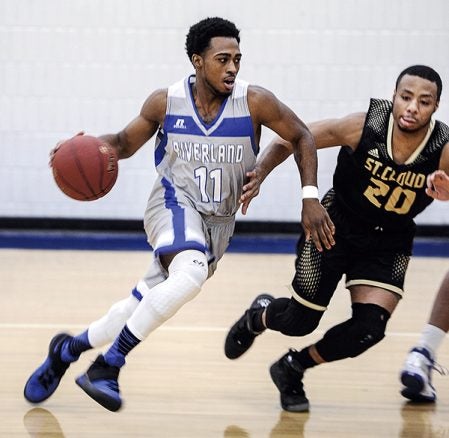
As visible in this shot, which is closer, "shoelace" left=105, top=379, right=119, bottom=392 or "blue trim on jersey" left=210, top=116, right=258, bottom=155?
"shoelace" left=105, top=379, right=119, bottom=392

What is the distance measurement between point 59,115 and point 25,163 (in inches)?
21.1

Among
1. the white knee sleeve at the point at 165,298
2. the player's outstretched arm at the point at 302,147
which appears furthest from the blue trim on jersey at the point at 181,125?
the white knee sleeve at the point at 165,298

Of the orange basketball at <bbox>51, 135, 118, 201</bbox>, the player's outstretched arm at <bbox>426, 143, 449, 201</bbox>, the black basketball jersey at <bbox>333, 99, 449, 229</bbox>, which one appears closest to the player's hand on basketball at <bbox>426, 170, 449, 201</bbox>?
the player's outstretched arm at <bbox>426, 143, 449, 201</bbox>

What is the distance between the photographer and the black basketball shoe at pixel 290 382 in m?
4.24

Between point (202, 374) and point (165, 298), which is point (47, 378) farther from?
point (202, 374)

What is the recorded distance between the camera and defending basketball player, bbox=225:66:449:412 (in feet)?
13.5

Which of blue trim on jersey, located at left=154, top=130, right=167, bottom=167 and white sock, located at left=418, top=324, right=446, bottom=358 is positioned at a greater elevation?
blue trim on jersey, located at left=154, top=130, right=167, bottom=167

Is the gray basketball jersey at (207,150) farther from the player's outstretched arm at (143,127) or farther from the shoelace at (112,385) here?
the shoelace at (112,385)

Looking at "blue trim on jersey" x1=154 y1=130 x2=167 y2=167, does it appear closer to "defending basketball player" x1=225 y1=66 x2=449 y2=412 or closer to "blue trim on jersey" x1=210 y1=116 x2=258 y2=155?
"blue trim on jersey" x1=210 y1=116 x2=258 y2=155

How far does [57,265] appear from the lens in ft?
25.2

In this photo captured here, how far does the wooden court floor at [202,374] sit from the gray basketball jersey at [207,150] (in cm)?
86

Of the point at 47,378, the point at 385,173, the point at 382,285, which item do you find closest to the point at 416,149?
the point at 385,173

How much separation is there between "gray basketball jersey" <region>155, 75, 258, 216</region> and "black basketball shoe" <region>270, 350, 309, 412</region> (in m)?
0.73

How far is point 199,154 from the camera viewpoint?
417 cm
